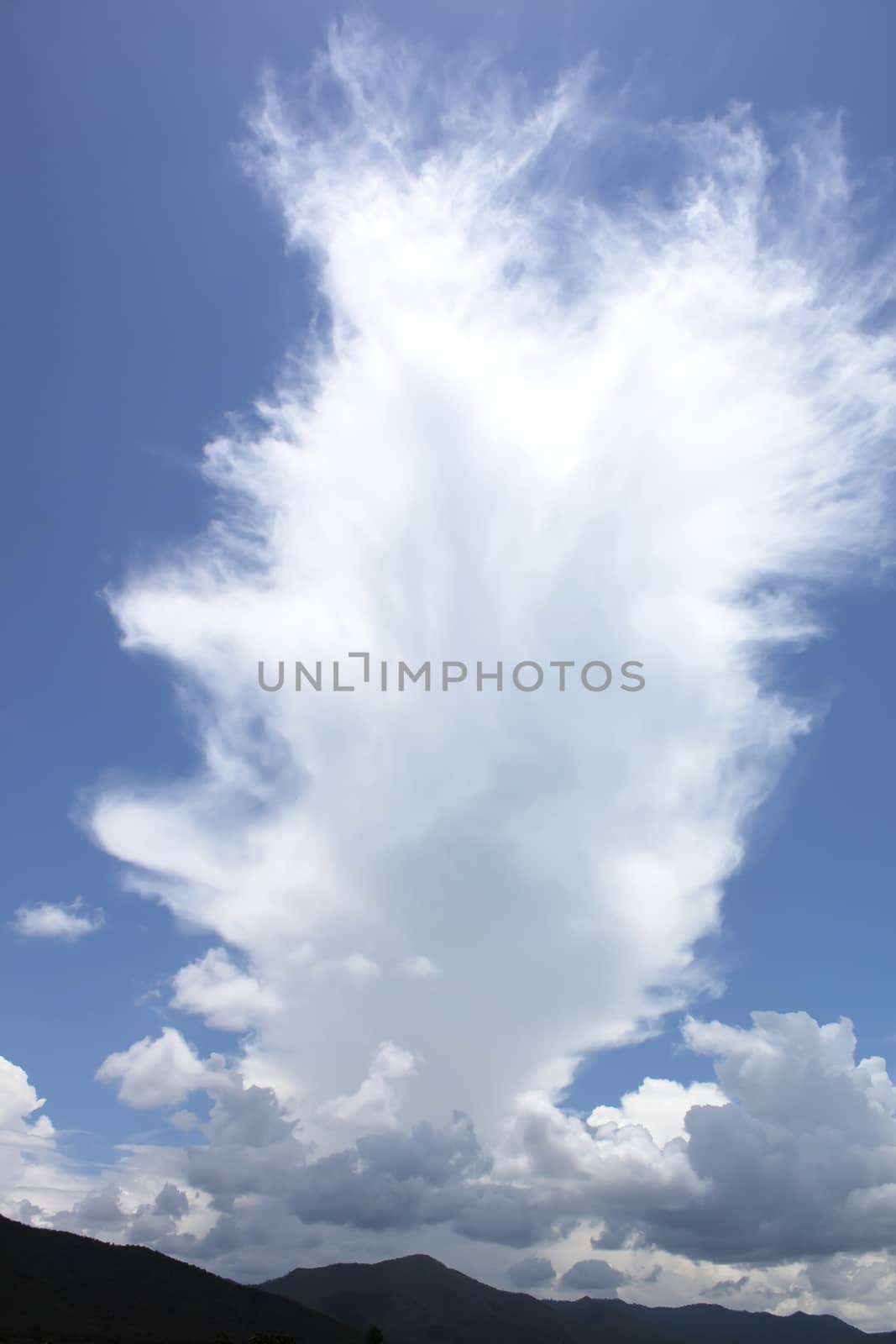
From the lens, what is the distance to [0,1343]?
536ft

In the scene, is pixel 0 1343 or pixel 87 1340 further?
pixel 87 1340

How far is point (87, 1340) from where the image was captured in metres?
192

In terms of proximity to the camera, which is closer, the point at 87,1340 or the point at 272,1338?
the point at 272,1338

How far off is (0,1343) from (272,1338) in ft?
171

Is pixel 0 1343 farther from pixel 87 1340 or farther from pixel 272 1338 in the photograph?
pixel 272 1338

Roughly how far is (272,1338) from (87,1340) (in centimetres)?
5694

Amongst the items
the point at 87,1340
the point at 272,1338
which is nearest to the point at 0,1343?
the point at 87,1340

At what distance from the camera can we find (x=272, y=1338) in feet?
552
